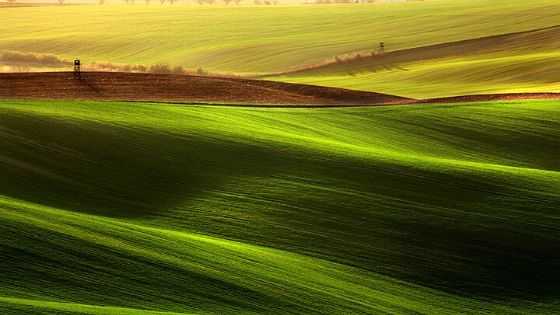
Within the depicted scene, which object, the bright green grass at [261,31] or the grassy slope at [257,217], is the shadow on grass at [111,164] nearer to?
the grassy slope at [257,217]

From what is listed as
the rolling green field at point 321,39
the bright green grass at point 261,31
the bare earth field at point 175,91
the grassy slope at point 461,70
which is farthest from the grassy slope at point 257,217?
the bright green grass at point 261,31

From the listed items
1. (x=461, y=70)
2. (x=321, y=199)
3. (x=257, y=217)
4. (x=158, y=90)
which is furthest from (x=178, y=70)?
(x=257, y=217)

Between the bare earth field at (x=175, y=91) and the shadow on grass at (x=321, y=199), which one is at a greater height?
the bare earth field at (x=175, y=91)

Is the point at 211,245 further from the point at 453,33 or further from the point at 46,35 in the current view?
the point at 46,35

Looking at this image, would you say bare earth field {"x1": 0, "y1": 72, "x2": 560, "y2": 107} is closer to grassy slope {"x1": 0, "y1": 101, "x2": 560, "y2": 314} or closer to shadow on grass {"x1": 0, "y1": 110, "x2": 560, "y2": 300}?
grassy slope {"x1": 0, "y1": 101, "x2": 560, "y2": 314}

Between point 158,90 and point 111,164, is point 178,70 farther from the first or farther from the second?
point 111,164

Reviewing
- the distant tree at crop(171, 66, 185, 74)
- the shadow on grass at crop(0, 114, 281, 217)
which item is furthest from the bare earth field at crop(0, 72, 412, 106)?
the distant tree at crop(171, 66, 185, 74)
